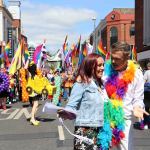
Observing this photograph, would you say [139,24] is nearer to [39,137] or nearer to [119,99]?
[39,137]

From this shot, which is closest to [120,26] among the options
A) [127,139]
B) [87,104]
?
[127,139]

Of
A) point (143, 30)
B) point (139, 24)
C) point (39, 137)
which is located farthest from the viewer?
point (139, 24)

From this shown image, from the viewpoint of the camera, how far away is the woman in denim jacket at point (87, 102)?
465cm

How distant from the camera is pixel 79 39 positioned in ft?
108

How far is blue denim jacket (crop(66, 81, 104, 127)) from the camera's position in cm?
465

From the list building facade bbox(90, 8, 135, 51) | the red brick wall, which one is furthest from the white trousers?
building facade bbox(90, 8, 135, 51)

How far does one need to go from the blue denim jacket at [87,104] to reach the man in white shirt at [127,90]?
445 mm

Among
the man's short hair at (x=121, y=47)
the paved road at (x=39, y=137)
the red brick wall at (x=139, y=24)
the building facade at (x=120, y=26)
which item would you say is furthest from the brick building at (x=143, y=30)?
the man's short hair at (x=121, y=47)

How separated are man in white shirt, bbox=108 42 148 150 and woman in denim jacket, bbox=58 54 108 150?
372 millimetres

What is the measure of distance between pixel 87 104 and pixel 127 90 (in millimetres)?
600

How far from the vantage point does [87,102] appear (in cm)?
466

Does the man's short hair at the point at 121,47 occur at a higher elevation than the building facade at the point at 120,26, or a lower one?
lower

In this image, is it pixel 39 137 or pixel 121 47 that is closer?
pixel 121 47

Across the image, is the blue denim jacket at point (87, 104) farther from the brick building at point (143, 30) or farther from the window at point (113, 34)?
the window at point (113, 34)
